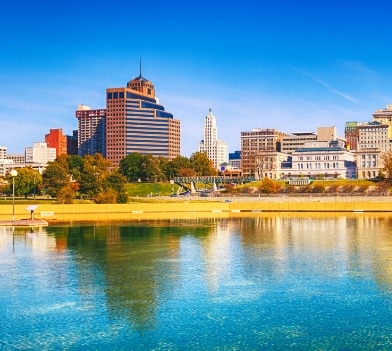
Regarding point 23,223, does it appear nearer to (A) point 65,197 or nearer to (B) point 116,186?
(A) point 65,197

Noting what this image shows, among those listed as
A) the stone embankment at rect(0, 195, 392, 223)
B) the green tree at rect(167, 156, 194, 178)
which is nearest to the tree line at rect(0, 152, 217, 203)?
the stone embankment at rect(0, 195, 392, 223)

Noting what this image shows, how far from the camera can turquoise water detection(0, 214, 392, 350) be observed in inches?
1017

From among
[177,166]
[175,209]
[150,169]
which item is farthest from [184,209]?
[177,166]

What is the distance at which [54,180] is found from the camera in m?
125

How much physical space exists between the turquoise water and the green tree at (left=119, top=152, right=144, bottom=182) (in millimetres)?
118825

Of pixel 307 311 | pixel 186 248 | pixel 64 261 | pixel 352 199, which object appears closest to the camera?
pixel 307 311

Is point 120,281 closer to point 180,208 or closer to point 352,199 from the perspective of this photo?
point 180,208

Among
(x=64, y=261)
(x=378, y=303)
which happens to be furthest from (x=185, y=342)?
(x=64, y=261)

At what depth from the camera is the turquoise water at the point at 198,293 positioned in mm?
25844

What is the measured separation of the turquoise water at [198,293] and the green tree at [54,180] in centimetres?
6219

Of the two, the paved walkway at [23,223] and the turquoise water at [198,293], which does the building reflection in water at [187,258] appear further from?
the paved walkway at [23,223]

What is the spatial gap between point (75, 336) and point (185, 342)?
5.29 metres

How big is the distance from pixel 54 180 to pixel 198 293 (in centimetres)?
9686

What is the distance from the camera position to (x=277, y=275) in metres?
40.2
